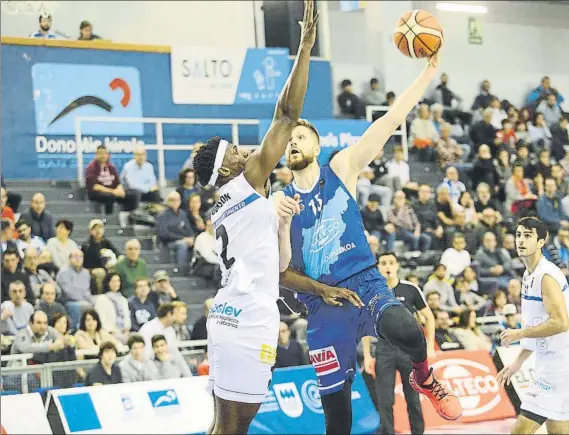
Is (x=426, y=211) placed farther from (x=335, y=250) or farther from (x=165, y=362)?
(x=335, y=250)

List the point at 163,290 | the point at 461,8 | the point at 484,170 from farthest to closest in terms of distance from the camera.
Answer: the point at 461,8 → the point at 484,170 → the point at 163,290

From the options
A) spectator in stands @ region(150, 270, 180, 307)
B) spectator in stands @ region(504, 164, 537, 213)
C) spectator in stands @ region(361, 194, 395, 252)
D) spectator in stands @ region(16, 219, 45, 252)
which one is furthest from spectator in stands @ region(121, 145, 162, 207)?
spectator in stands @ region(504, 164, 537, 213)

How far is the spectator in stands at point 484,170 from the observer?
1845cm

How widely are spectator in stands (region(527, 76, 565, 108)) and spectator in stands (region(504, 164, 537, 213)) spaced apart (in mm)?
1498

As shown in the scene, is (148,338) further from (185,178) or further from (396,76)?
(396,76)

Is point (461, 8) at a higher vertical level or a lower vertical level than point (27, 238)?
higher

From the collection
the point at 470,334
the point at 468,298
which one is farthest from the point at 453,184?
the point at 470,334

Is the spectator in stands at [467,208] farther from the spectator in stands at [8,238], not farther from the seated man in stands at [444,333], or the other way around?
the spectator in stands at [8,238]

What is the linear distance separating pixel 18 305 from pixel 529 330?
6274 mm

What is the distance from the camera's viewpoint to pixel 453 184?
56.9 ft

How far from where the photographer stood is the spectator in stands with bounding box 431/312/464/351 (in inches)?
529

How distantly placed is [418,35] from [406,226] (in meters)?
9.17

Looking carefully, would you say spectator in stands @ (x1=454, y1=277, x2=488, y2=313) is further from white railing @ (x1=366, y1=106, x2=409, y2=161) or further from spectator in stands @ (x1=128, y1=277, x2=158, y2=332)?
spectator in stands @ (x1=128, y1=277, x2=158, y2=332)

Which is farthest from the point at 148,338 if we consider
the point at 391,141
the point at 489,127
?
the point at 489,127
